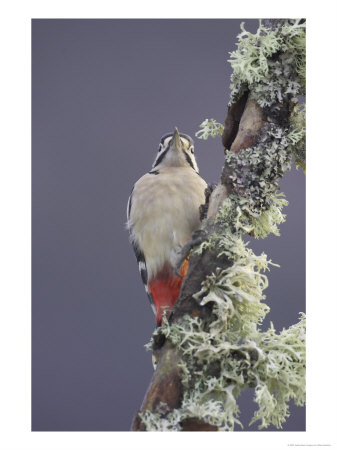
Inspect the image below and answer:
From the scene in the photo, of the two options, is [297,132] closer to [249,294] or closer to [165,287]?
[249,294]

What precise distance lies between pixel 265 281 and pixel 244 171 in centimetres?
22

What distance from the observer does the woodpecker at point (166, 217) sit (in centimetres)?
133

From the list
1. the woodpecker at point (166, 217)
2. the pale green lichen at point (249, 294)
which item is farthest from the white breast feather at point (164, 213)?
the pale green lichen at point (249, 294)

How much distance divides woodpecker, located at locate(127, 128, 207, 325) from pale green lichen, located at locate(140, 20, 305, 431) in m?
0.28

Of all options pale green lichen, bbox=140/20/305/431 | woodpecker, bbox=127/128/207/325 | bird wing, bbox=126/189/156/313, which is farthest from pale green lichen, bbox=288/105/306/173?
bird wing, bbox=126/189/156/313

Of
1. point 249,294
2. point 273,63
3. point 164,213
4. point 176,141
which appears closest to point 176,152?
point 176,141

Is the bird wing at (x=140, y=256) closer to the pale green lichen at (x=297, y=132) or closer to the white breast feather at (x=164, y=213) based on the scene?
the white breast feather at (x=164, y=213)

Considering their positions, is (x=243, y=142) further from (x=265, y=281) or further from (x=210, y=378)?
(x=210, y=378)

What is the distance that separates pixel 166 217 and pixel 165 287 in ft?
0.63

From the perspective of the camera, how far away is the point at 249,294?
102 cm

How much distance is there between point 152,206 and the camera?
1370 mm

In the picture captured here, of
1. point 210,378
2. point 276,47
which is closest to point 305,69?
point 276,47
